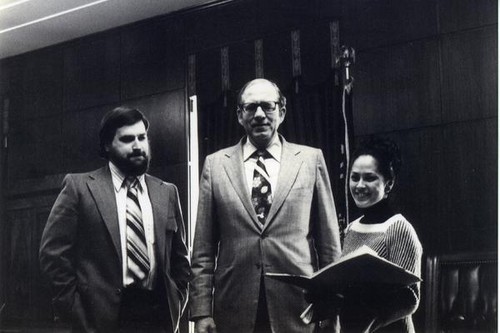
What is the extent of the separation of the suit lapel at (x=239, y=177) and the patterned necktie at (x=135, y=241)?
75 centimetres

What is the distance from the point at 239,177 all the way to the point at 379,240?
25.1 inches

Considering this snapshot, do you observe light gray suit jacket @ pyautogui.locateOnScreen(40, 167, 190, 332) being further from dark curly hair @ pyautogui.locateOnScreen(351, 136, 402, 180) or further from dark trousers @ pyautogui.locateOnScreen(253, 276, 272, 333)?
dark curly hair @ pyautogui.locateOnScreen(351, 136, 402, 180)

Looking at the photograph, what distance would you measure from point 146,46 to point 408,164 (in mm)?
1880

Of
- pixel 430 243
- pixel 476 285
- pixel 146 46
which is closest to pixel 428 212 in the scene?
pixel 430 243

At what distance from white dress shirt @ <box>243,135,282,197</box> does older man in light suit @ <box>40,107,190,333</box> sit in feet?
2.43

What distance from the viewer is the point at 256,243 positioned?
9.46ft

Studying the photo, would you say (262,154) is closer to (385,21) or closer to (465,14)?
(385,21)

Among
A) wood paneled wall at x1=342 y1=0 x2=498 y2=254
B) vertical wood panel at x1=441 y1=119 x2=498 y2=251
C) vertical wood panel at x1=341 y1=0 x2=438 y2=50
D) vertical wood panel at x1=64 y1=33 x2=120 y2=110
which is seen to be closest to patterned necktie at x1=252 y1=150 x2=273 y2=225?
wood paneled wall at x1=342 y1=0 x2=498 y2=254

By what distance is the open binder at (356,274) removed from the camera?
2299 millimetres

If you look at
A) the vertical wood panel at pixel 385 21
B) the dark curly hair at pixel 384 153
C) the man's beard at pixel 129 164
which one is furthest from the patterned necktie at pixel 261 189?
the vertical wood panel at pixel 385 21

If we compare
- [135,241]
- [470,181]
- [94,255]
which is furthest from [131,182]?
[470,181]

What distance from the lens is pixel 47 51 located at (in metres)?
4.75

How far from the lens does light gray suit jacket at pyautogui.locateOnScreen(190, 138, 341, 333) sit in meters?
2.82

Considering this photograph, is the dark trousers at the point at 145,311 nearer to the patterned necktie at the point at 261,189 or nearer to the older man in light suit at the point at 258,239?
the older man in light suit at the point at 258,239
